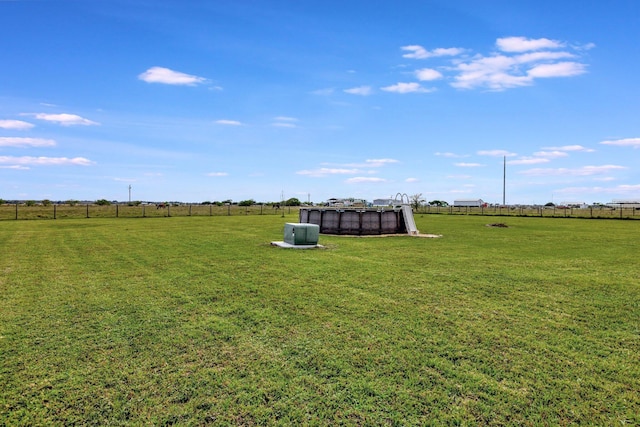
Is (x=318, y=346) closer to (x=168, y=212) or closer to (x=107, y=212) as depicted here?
(x=168, y=212)

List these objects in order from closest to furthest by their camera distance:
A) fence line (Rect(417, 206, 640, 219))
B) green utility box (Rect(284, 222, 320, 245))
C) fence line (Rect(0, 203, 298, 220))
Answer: green utility box (Rect(284, 222, 320, 245)), fence line (Rect(0, 203, 298, 220)), fence line (Rect(417, 206, 640, 219))

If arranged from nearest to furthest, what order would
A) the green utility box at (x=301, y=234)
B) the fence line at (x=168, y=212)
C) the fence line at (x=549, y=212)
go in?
1. the green utility box at (x=301, y=234)
2. the fence line at (x=168, y=212)
3. the fence line at (x=549, y=212)

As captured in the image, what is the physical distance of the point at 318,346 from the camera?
4863mm

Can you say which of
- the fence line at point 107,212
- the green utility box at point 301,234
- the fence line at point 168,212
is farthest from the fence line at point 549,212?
the green utility box at point 301,234

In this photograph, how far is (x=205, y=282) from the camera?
8391 millimetres

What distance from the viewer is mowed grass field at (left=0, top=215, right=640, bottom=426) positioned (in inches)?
139

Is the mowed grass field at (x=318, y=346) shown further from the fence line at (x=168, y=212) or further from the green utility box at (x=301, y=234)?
the fence line at (x=168, y=212)

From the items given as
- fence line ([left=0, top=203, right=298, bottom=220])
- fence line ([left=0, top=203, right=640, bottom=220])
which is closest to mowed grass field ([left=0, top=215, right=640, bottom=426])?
fence line ([left=0, top=203, right=298, bottom=220])

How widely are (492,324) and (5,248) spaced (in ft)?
52.3

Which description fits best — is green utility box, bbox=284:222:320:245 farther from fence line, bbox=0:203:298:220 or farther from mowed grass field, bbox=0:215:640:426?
fence line, bbox=0:203:298:220

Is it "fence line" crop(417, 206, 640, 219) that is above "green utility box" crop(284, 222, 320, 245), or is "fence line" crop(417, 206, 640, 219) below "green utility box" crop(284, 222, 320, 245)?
above

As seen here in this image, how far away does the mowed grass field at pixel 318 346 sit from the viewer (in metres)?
3.54

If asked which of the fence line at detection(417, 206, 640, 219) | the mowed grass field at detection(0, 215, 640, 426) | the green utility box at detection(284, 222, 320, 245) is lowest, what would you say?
the mowed grass field at detection(0, 215, 640, 426)

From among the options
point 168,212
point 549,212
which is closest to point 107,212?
point 168,212
